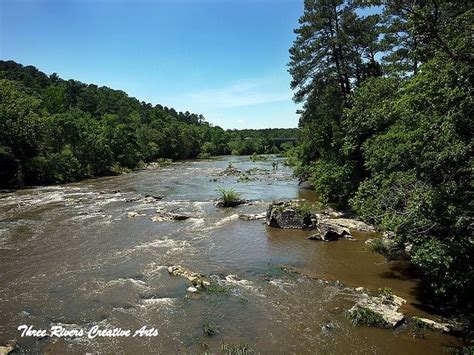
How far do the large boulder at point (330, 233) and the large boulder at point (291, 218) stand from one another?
1.54 m

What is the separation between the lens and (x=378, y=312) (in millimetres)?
11977

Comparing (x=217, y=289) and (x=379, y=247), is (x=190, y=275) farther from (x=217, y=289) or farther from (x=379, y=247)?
(x=379, y=247)

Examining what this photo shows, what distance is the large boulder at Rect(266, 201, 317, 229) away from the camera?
23.2 meters

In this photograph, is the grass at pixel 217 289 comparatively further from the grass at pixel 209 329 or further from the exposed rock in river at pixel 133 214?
the exposed rock in river at pixel 133 214

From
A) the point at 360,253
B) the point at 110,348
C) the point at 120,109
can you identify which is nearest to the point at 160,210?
the point at 360,253

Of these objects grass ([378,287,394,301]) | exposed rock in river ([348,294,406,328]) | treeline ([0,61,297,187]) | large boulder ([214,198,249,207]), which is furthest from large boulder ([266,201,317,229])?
treeline ([0,61,297,187])

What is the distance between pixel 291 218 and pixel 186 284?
10245mm

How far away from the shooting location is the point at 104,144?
5872cm

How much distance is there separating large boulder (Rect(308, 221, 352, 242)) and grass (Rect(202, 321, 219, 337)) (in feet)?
34.4

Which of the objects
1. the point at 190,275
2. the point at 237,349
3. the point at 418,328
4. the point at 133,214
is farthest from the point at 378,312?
the point at 133,214

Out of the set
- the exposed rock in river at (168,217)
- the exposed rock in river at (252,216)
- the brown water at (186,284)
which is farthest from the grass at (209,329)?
the exposed rock in river at (168,217)

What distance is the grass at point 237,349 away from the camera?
1016 cm

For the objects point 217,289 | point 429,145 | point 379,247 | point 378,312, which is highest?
point 429,145

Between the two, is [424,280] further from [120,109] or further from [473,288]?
[120,109]
